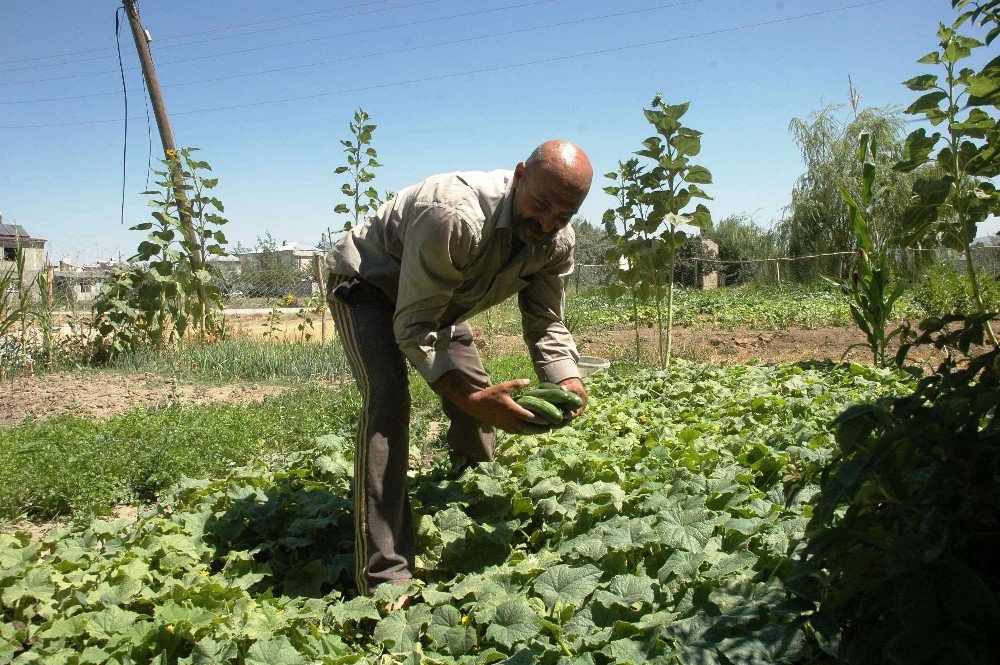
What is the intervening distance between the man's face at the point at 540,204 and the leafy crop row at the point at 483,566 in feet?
3.85

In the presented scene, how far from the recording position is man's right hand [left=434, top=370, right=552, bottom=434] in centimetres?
285

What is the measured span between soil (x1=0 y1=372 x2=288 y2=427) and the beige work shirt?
12.1 ft

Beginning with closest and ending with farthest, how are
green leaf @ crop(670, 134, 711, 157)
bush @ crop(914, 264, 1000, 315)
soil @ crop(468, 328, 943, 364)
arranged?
green leaf @ crop(670, 134, 711, 157), bush @ crop(914, 264, 1000, 315), soil @ crop(468, 328, 943, 364)

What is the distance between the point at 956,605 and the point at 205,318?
31.4ft

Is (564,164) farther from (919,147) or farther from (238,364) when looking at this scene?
(238,364)

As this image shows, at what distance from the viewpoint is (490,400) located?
112 inches

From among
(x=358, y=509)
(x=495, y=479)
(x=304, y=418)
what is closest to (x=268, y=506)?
(x=358, y=509)

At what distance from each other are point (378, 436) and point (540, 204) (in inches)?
44.2

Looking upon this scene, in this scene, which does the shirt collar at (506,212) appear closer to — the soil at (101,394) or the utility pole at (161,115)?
the soil at (101,394)

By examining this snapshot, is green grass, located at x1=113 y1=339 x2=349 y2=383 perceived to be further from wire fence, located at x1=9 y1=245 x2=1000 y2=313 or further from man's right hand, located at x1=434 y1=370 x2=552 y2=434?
man's right hand, located at x1=434 y1=370 x2=552 y2=434

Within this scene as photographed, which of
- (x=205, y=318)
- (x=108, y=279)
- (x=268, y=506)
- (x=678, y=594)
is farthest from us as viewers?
(x=205, y=318)

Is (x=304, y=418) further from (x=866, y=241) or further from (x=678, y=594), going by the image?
(x=866, y=241)

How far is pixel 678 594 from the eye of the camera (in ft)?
7.53

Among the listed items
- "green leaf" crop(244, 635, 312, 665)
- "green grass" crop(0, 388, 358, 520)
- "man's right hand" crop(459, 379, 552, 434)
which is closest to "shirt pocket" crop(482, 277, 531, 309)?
"man's right hand" crop(459, 379, 552, 434)
